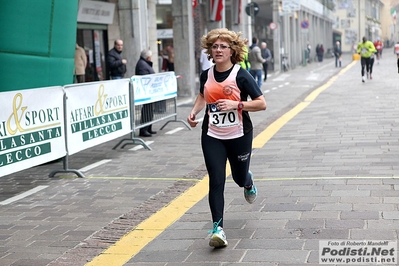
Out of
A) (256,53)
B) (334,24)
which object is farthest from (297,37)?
(334,24)

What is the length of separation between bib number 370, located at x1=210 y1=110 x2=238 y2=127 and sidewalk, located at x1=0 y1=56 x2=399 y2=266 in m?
0.89

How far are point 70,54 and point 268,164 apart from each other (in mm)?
3630

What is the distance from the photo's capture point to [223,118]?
17.6 ft

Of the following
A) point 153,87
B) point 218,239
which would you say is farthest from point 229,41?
point 153,87

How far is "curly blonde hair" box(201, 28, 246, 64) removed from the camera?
5.35 m

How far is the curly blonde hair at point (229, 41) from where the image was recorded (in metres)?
5.35

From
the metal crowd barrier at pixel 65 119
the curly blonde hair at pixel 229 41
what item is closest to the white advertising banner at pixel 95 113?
the metal crowd barrier at pixel 65 119

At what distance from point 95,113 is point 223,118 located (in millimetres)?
4419

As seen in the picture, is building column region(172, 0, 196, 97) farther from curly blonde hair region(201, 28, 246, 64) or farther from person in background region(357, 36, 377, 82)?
curly blonde hair region(201, 28, 246, 64)

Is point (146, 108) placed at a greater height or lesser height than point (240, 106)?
lesser

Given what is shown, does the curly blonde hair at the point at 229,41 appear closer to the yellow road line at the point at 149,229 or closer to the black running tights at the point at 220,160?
the black running tights at the point at 220,160

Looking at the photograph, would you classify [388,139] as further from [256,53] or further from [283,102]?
[256,53]

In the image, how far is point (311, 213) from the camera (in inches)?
238

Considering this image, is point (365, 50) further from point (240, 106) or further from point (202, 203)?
point (240, 106)
